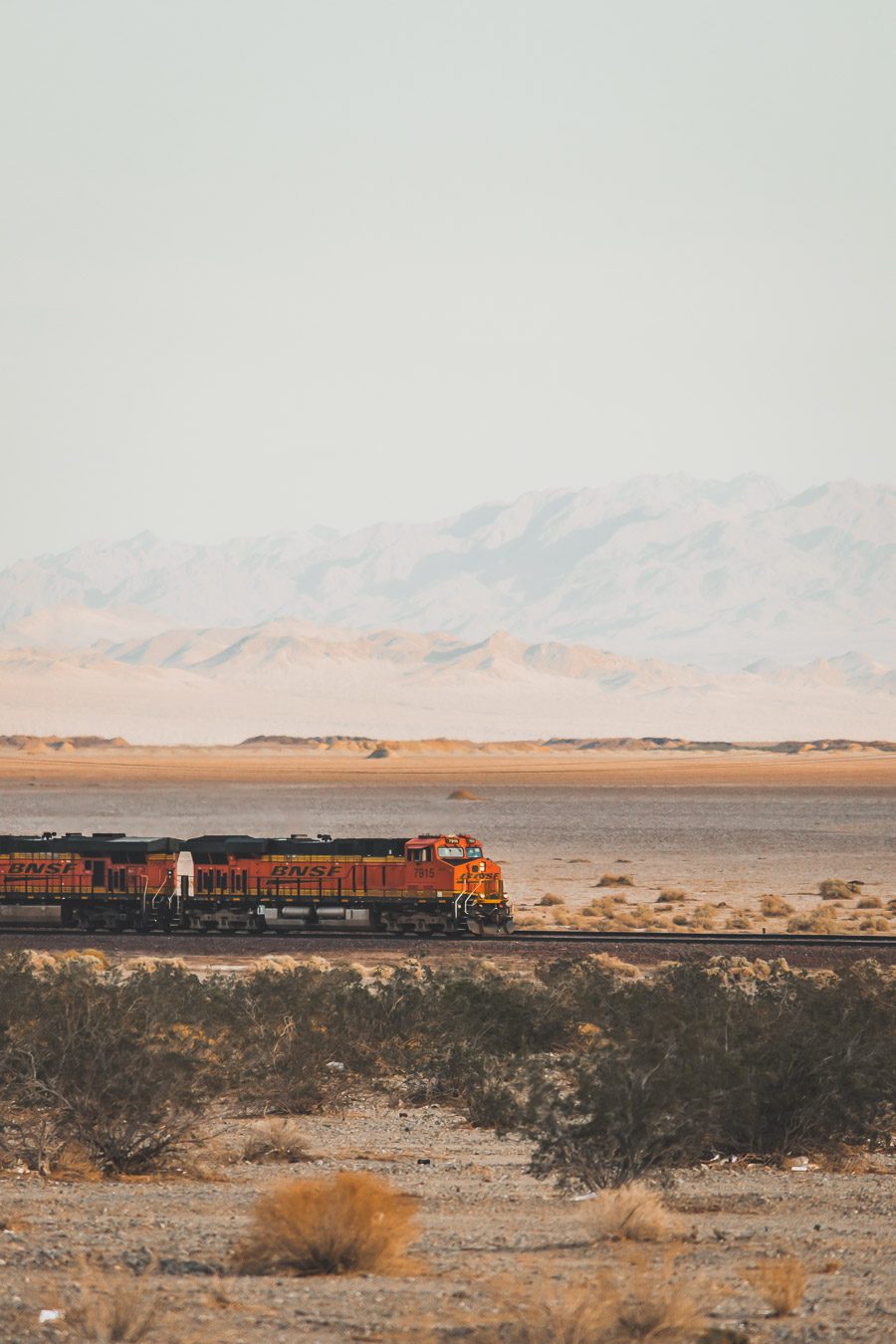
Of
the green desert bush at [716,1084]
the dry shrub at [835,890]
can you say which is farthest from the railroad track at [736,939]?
the green desert bush at [716,1084]

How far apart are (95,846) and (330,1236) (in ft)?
105

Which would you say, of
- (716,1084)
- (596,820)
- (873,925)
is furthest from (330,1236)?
(596,820)

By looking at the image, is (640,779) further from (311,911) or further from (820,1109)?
(820,1109)

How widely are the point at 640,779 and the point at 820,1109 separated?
139 metres

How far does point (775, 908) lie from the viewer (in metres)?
45.7

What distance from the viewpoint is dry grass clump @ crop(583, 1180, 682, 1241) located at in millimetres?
12266

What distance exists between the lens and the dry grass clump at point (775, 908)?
45091mm

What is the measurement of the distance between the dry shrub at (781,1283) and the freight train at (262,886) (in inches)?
1122

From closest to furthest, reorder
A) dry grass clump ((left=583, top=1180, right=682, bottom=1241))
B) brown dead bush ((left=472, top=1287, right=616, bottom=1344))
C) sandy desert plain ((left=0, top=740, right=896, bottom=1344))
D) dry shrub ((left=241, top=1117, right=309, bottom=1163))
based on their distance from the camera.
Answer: brown dead bush ((left=472, top=1287, right=616, bottom=1344)), sandy desert plain ((left=0, top=740, right=896, bottom=1344)), dry grass clump ((left=583, top=1180, right=682, bottom=1241)), dry shrub ((left=241, top=1117, right=309, bottom=1163))

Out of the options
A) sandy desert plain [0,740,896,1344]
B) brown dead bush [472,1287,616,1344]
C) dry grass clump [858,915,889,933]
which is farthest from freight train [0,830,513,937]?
brown dead bush [472,1287,616,1344]

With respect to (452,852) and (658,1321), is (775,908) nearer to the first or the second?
(452,852)

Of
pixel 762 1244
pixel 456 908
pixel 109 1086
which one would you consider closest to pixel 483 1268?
pixel 762 1244

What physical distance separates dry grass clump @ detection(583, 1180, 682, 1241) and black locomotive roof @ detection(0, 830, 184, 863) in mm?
29972

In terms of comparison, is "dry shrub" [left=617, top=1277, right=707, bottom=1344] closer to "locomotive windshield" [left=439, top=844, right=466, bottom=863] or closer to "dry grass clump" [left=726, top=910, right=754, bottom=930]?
"locomotive windshield" [left=439, top=844, right=466, bottom=863]
